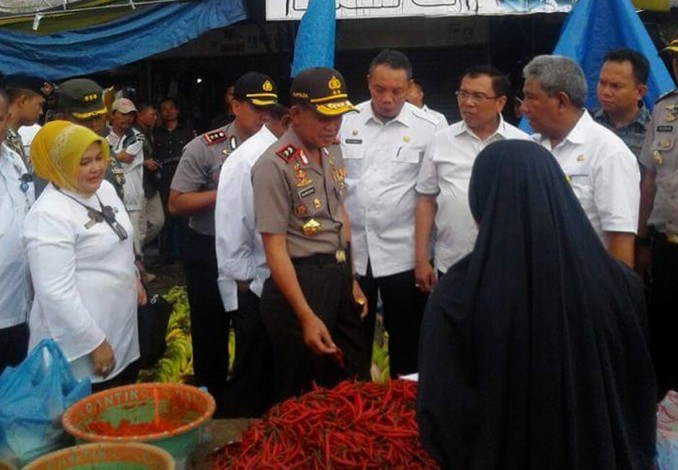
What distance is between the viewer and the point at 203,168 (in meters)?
4.64

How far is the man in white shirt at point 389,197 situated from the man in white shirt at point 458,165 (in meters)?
0.11

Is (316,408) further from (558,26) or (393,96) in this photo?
(558,26)

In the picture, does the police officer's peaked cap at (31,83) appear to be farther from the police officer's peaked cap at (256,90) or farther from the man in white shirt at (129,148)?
the police officer's peaked cap at (256,90)

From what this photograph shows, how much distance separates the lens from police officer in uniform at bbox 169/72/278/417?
455cm

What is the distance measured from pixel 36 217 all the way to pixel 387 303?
2.02 metres

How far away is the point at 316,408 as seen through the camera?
2820mm

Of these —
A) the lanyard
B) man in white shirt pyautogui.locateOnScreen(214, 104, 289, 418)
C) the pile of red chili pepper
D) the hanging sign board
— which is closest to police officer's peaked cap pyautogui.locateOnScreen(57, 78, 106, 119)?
man in white shirt pyautogui.locateOnScreen(214, 104, 289, 418)

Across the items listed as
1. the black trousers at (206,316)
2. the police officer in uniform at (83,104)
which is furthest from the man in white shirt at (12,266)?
the black trousers at (206,316)

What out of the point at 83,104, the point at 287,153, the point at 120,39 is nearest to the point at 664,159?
the point at 287,153

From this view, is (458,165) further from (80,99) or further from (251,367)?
(80,99)

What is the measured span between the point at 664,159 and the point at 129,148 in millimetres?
5893

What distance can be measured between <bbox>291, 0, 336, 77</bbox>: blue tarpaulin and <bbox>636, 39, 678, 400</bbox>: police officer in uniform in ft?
6.92

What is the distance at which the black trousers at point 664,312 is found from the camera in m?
3.92

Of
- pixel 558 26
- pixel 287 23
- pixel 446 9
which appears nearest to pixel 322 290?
pixel 446 9
